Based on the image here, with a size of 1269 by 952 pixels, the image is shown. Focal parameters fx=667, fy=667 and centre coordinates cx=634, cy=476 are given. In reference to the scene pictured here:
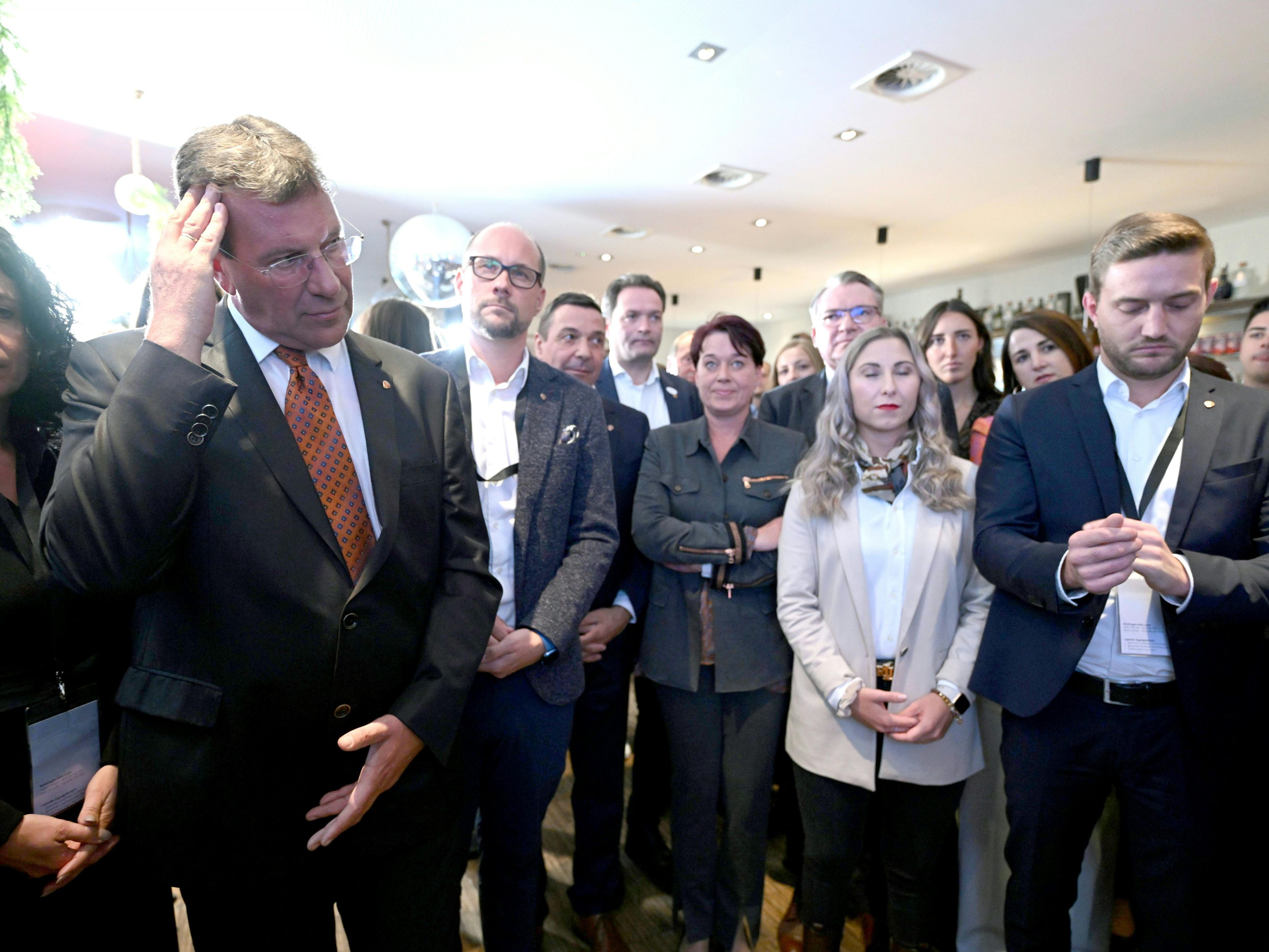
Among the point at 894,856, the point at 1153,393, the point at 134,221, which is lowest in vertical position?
the point at 894,856

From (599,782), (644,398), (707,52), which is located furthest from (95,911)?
(707,52)

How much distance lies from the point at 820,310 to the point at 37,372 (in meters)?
2.70

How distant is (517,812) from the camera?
170 cm

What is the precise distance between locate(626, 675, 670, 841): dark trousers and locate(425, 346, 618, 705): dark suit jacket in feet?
3.26

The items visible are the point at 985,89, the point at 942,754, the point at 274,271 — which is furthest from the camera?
the point at 985,89

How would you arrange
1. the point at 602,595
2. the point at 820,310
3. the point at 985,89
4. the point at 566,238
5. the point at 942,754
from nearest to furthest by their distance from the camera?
the point at 942,754 < the point at 602,595 < the point at 820,310 < the point at 985,89 < the point at 566,238

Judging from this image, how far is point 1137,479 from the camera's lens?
167 centimetres

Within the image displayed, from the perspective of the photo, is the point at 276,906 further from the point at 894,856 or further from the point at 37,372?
the point at 894,856

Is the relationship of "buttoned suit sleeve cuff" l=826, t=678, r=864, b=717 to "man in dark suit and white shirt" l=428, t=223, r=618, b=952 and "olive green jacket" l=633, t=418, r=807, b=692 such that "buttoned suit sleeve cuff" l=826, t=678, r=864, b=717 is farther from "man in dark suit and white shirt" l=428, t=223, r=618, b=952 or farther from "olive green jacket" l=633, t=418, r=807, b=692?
"man in dark suit and white shirt" l=428, t=223, r=618, b=952

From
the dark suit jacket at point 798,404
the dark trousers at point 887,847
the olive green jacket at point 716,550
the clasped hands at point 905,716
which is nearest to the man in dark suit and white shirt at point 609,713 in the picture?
the olive green jacket at point 716,550

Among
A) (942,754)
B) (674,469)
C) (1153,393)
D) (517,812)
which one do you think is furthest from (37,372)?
(1153,393)

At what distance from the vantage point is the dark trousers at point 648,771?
270cm

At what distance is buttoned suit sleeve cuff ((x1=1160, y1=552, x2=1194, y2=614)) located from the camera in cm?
144

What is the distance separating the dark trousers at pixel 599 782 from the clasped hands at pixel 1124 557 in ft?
4.61
